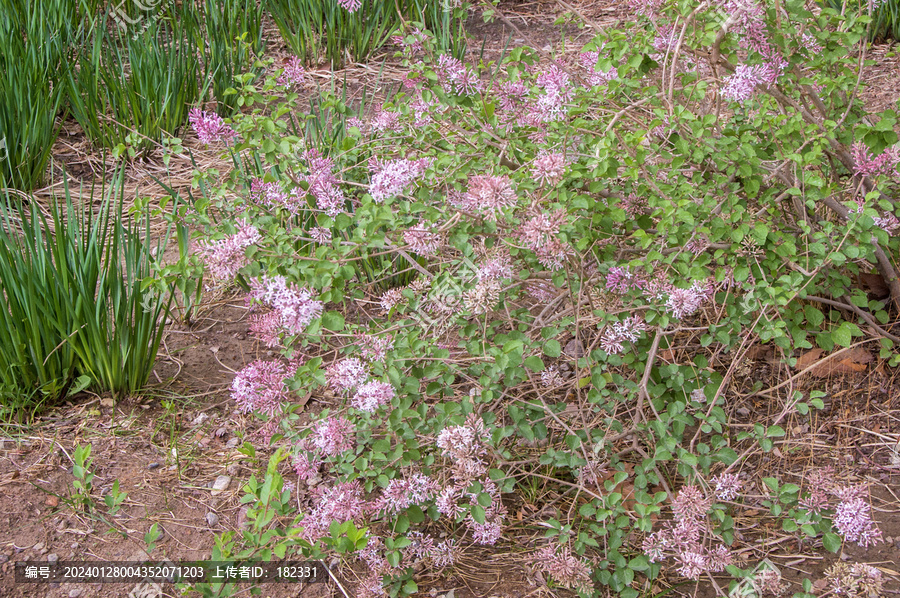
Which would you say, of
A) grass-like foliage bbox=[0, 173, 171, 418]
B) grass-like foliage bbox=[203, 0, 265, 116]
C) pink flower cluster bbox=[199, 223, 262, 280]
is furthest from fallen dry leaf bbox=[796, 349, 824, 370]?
grass-like foliage bbox=[203, 0, 265, 116]

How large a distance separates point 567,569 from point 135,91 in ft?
8.67

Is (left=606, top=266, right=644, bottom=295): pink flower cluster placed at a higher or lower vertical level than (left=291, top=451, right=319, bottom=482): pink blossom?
higher

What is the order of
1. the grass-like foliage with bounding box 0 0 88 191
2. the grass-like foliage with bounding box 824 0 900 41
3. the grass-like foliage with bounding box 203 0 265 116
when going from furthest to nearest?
1. the grass-like foliage with bounding box 824 0 900 41
2. the grass-like foliage with bounding box 203 0 265 116
3. the grass-like foliage with bounding box 0 0 88 191

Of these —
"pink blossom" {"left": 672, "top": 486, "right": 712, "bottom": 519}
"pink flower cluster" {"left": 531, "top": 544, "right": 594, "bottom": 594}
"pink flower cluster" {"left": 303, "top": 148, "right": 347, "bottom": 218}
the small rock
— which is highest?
"pink flower cluster" {"left": 303, "top": 148, "right": 347, "bottom": 218}

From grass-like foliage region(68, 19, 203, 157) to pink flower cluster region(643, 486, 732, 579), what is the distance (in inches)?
98.4

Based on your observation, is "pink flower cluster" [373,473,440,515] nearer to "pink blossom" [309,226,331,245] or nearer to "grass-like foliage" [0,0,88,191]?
"pink blossom" [309,226,331,245]

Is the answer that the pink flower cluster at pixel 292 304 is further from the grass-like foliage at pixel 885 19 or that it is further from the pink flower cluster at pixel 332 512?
the grass-like foliage at pixel 885 19

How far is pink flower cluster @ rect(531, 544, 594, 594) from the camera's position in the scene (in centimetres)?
154

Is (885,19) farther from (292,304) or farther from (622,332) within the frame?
(292,304)

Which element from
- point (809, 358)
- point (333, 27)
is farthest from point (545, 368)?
point (333, 27)

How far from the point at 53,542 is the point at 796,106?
2047 mm

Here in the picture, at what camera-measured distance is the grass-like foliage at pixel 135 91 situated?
3123 mm

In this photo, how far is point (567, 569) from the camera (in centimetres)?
153

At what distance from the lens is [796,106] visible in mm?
1871
